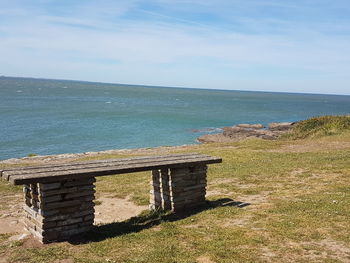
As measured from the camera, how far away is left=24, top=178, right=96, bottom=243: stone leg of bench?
814 centimetres

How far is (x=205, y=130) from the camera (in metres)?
62.2

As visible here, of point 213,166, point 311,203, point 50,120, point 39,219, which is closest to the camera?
point 39,219

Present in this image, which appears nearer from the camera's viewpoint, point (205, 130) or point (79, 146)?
point (79, 146)

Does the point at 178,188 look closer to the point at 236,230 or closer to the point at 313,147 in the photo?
the point at 236,230

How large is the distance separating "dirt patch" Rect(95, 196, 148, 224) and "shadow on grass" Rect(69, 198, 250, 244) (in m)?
0.64

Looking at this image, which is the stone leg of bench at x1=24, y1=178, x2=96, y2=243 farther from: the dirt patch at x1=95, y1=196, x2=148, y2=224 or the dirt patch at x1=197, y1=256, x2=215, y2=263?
the dirt patch at x1=197, y1=256, x2=215, y2=263

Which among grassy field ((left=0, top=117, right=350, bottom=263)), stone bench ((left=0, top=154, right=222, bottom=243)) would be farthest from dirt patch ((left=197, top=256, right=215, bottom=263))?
stone bench ((left=0, top=154, right=222, bottom=243))

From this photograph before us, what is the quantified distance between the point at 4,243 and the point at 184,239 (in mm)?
4113

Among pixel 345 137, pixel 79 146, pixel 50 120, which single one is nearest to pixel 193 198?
pixel 345 137

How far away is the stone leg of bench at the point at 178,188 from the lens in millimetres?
10430

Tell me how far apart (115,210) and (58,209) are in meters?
3.49

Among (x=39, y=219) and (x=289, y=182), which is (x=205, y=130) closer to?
(x=289, y=182)

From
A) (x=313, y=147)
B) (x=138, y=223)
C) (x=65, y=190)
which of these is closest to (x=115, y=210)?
(x=138, y=223)

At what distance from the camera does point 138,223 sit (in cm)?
977
